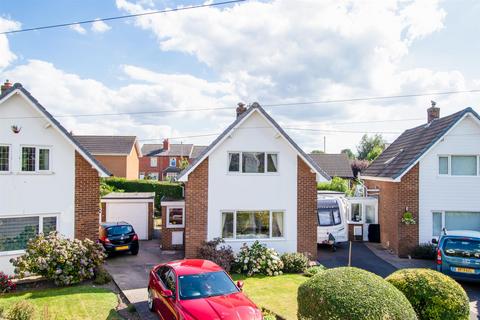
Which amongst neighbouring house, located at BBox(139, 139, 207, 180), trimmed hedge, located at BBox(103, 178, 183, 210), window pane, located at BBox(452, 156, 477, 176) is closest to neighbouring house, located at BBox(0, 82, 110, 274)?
window pane, located at BBox(452, 156, 477, 176)

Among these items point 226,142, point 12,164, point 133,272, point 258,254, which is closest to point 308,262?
point 258,254

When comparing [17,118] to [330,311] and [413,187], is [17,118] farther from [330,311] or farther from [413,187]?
[413,187]

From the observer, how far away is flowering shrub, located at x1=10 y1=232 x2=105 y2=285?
Answer: 12.7 m

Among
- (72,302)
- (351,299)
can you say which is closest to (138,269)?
(72,302)

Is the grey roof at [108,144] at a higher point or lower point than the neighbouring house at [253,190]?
higher

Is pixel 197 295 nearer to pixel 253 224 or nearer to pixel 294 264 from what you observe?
pixel 294 264

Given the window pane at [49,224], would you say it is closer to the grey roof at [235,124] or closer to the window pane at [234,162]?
the grey roof at [235,124]

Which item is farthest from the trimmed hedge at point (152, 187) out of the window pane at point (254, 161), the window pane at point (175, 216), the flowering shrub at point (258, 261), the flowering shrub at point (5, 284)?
the flowering shrub at point (5, 284)

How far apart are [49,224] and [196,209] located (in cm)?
571

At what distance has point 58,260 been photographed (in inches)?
507

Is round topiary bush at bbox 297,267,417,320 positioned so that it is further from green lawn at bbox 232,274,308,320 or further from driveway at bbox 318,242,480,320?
driveway at bbox 318,242,480,320

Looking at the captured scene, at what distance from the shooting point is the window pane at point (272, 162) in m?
16.8

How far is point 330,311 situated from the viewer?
25.1ft

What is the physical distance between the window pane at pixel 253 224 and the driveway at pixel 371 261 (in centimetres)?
311
